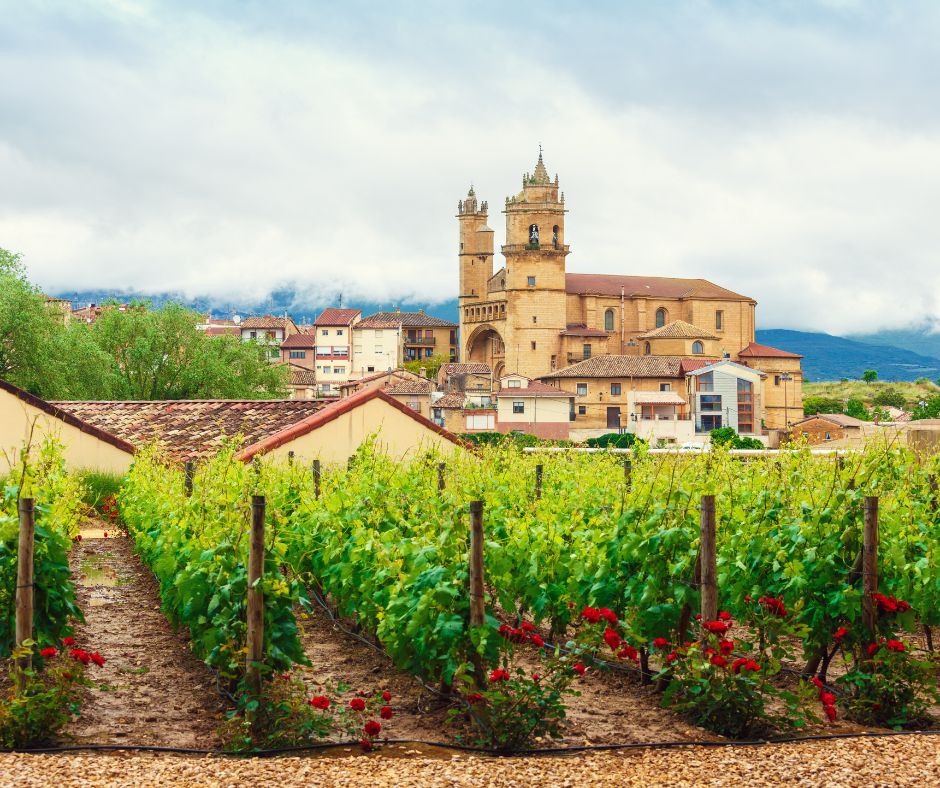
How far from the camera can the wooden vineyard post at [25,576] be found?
711cm

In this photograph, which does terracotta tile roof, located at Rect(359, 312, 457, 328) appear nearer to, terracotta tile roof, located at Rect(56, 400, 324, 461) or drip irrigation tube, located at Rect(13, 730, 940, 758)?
terracotta tile roof, located at Rect(56, 400, 324, 461)

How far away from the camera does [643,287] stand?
389ft

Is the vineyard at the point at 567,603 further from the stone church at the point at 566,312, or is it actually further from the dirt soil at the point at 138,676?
the stone church at the point at 566,312

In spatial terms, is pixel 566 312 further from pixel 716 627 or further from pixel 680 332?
pixel 716 627

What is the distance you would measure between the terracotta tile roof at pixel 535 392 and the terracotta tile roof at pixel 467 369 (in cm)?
1315

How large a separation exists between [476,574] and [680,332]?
100851 mm

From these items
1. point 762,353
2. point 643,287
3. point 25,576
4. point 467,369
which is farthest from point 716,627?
point 643,287

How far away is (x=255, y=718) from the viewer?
7035 millimetres

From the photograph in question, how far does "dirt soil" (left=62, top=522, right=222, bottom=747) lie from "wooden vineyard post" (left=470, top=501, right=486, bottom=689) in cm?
162

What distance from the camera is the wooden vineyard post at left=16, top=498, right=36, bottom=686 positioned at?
711cm

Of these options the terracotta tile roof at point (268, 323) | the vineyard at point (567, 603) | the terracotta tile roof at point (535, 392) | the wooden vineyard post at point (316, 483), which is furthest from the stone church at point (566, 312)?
the vineyard at point (567, 603)

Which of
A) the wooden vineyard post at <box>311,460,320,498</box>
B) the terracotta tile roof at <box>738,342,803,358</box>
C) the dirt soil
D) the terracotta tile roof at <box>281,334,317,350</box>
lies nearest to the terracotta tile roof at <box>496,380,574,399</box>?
the terracotta tile roof at <box>738,342,803,358</box>

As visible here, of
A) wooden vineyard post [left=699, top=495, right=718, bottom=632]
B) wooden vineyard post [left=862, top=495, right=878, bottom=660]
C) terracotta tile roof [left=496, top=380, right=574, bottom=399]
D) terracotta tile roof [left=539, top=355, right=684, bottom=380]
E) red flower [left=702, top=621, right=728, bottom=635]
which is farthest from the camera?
terracotta tile roof [left=539, top=355, right=684, bottom=380]

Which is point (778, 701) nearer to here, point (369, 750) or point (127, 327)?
point (369, 750)
